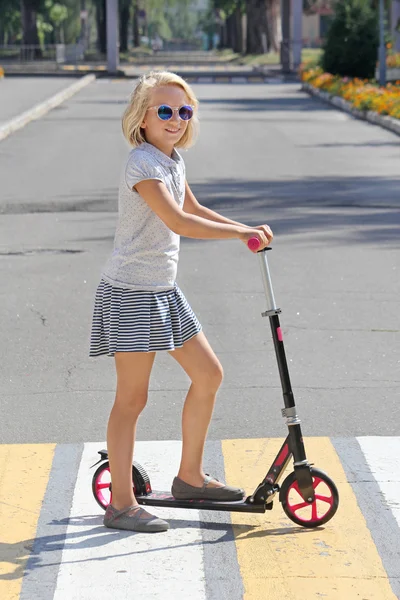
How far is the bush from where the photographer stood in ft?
140

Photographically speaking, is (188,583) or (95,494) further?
(95,494)

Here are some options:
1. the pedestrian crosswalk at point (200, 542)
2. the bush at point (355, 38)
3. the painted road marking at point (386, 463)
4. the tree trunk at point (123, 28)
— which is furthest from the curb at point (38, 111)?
the tree trunk at point (123, 28)

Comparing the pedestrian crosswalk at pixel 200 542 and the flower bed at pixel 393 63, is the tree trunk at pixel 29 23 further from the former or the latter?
the pedestrian crosswalk at pixel 200 542

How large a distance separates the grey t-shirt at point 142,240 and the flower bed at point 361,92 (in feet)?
83.8

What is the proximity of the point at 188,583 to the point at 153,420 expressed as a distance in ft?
7.07

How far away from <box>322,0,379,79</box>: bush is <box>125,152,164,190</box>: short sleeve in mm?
38769

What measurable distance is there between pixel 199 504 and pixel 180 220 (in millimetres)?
1105

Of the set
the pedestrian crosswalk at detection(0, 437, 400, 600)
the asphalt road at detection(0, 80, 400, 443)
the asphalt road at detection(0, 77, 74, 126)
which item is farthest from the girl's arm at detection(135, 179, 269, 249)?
the asphalt road at detection(0, 77, 74, 126)

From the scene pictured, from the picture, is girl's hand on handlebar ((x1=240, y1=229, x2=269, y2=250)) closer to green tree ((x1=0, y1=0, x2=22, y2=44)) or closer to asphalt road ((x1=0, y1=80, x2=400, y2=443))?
asphalt road ((x1=0, y1=80, x2=400, y2=443))

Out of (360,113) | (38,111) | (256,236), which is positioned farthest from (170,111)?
(38,111)

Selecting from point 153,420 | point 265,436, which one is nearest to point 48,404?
point 153,420

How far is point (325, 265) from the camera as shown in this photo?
11.0m

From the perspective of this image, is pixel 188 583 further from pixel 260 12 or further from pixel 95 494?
pixel 260 12

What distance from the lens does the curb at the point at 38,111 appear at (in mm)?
27456
